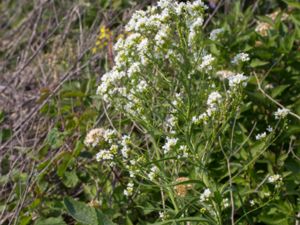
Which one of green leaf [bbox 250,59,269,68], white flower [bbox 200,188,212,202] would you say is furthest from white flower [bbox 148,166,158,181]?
green leaf [bbox 250,59,269,68]

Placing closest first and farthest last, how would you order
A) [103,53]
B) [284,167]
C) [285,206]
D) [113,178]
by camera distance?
[285,206] → [284,167] → [113,178] → [103,53]

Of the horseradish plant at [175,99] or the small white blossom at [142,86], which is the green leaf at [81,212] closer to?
the horseradish plant at [175,99]

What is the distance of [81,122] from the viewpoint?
2945mm

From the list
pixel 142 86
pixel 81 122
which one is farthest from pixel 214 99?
pixel 81 122

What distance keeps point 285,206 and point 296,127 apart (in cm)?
31

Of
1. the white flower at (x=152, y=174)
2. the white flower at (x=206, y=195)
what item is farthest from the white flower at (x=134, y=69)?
the white flower at (x=206, y=195)

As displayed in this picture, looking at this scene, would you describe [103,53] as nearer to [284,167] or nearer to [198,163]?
[284,167]

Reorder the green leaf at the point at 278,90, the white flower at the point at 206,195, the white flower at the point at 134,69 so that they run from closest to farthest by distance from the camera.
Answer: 1. the white flower at the point at 206,195
2. the white flower at the point at 134,69
3. the green leaf at the point at 278,90

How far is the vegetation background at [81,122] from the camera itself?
246 centimetres

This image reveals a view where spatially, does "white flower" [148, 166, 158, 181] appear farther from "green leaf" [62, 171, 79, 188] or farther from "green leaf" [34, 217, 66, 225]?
"green leaf" [62, 171, 79, 188]

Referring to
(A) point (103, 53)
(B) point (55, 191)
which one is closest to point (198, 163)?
(B) point (55, 191)

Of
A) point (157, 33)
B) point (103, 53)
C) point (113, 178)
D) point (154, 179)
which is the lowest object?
point (154, 179)

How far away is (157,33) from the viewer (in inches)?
76.6

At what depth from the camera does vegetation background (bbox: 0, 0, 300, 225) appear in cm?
246
